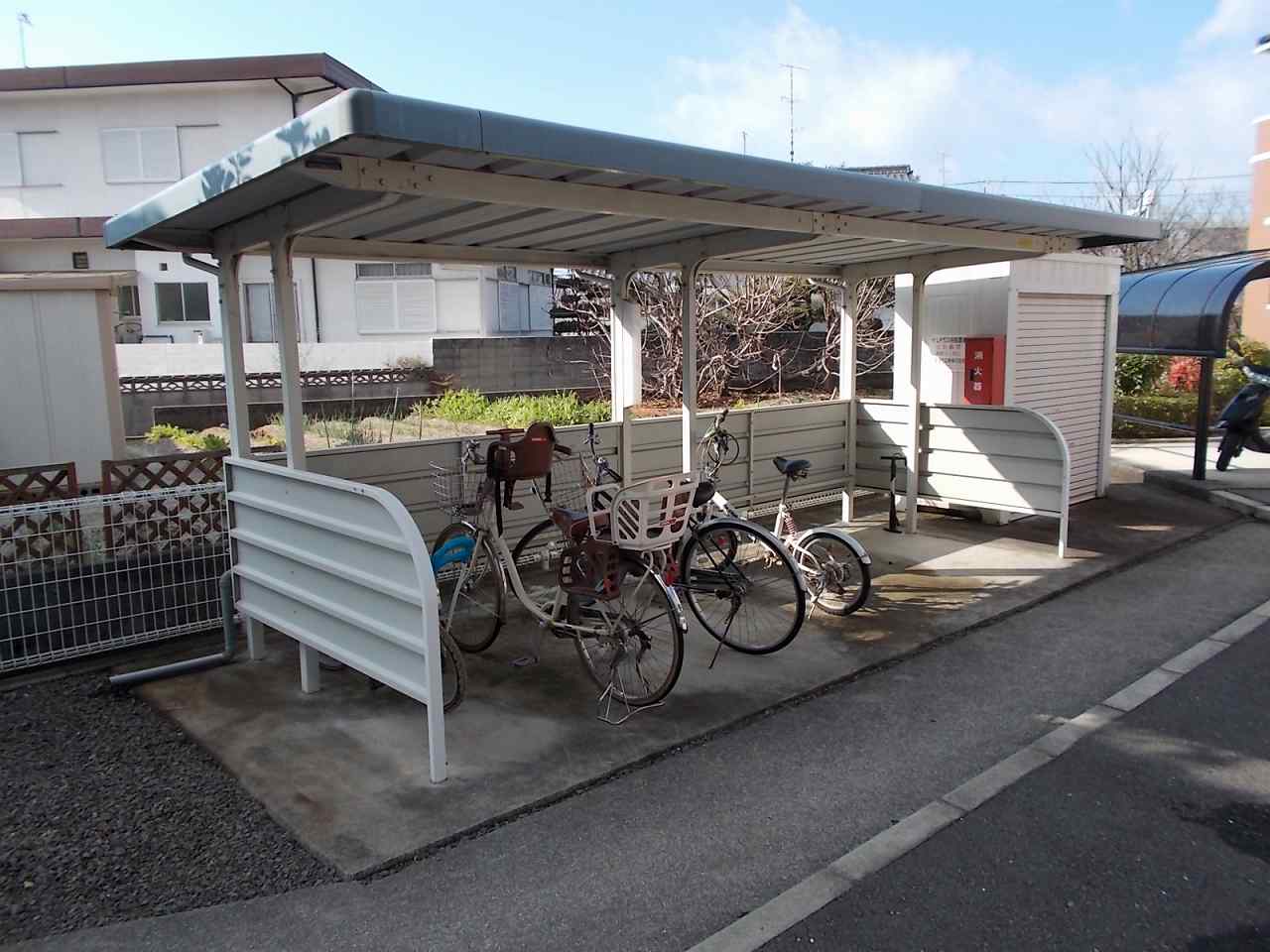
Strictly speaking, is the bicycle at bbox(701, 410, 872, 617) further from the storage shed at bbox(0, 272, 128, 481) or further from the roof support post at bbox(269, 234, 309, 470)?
the storage shed at bbox(0, 272, 128, 481)

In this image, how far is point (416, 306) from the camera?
20.2 m

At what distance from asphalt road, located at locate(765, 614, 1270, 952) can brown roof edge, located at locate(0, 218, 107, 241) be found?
68.4 feet

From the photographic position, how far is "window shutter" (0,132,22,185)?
65.0 ft

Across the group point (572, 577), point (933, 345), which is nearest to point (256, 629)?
point (572, 577)

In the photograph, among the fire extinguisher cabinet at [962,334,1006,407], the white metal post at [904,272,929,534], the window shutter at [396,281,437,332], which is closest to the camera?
the white metal post at [904,272,929,534]

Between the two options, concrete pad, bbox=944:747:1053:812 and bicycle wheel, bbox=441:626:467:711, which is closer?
concrete pad, bbox=944:747:1053:812

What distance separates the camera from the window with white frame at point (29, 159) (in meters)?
19.8

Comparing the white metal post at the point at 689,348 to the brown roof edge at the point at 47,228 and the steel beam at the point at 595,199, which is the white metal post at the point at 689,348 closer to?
the steel beam at the point at 595,199

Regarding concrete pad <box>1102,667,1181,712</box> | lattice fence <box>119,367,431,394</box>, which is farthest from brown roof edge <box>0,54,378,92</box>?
concrete pad <box>1102,667,1181,712</box>

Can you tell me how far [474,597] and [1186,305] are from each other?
8061mm

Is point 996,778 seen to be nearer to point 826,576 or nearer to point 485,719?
point 826,576

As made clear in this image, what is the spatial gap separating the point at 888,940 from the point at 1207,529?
6939mm

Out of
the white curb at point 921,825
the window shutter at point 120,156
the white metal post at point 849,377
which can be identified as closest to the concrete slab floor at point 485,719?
the white curb at point 921,825

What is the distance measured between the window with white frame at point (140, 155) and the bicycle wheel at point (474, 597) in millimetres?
18425
